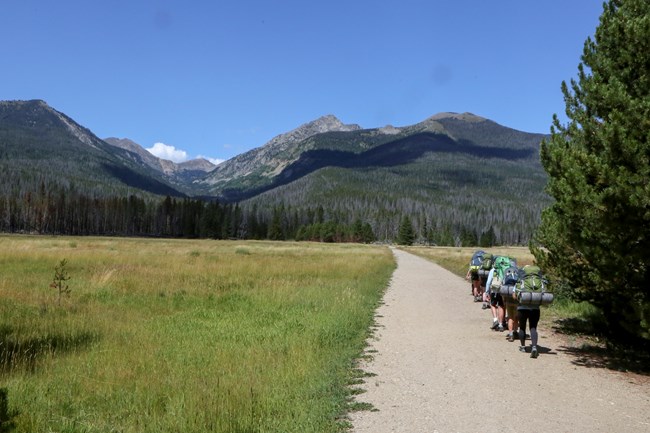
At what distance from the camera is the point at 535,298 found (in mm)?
8836

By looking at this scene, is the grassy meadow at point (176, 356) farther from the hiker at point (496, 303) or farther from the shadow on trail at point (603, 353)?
the shadow on trail at point (603, 353)

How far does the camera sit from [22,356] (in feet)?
25.8

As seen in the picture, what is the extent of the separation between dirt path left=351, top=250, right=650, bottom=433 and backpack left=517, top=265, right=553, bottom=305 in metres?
1.12

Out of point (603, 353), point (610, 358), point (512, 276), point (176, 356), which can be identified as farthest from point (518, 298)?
point (176, 356)

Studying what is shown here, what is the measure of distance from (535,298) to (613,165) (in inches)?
114

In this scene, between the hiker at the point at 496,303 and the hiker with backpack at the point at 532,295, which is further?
the hiker at the point at 496,303

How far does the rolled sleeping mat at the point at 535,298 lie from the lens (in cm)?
875

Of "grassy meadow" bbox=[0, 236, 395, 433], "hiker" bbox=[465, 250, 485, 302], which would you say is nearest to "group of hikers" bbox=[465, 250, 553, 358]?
"grassy meadow" bbox=[0, 236, 395, 433]

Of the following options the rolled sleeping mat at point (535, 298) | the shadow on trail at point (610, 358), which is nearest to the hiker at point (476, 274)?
the shadow on trail at point (610, 358)

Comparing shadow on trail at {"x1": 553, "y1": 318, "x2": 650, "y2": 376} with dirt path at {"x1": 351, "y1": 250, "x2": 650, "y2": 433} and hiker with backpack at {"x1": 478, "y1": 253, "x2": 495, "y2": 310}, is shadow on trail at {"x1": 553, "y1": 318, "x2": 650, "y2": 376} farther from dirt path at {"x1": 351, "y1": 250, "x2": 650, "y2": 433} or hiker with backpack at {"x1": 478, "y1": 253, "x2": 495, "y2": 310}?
hiker with backpack at {"x1": 478, "y1": 253, "x2": 495, "y2": 310}

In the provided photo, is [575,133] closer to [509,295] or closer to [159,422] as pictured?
[509,295]

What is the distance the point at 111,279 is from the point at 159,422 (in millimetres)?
13744

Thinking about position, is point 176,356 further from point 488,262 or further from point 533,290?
point 488,262

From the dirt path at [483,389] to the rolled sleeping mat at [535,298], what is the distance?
109 cm
